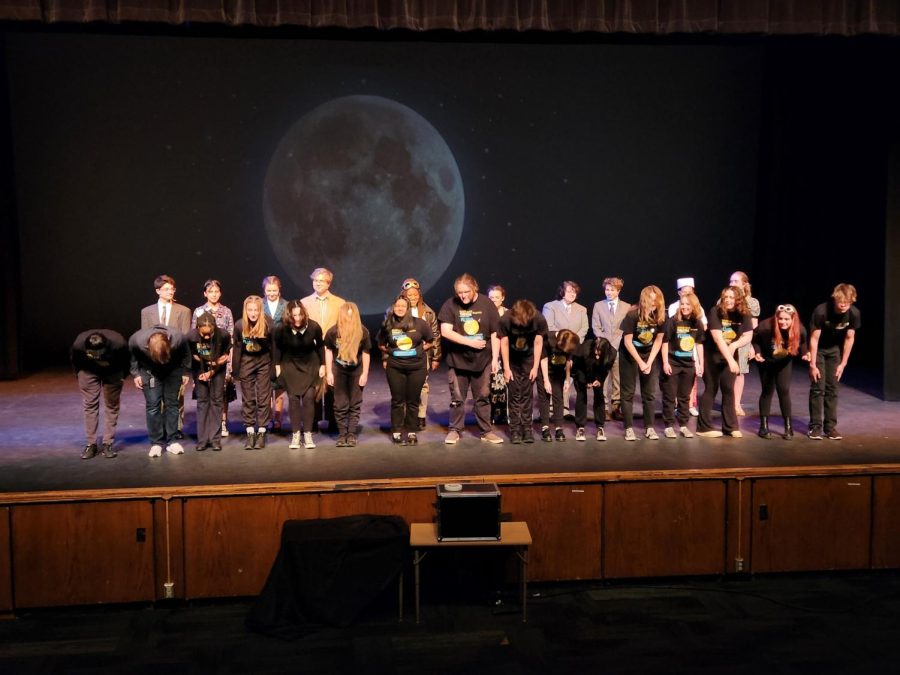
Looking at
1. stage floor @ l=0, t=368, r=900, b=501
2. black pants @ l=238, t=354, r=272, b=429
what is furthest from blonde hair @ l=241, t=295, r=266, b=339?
stage floor @ l=0, t=368, r=900, b=501

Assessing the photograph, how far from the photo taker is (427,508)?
599 centimetres

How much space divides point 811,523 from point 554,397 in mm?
2281

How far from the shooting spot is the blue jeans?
23.2 ft

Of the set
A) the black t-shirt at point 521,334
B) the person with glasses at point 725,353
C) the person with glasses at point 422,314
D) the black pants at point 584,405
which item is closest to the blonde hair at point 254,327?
the person with glasses at point 422,314

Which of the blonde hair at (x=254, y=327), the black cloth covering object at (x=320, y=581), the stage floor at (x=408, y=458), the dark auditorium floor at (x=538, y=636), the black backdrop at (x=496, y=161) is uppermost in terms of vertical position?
the black backdrop at (x=496, y=161)

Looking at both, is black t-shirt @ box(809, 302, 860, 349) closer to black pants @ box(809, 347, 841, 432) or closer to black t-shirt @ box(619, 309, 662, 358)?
black pants @ box(809, 347, 841, 432)

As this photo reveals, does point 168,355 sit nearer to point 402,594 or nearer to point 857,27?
point 402,594

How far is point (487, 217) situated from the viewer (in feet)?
40.1

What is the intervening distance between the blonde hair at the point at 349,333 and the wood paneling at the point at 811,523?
3195 mm

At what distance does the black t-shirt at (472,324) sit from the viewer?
7559 millimetres

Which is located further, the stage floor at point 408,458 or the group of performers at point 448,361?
the group of performers at point 448,361

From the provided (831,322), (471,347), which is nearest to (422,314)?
(471,347)

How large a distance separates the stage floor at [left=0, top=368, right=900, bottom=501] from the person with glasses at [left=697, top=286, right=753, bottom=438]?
249 mm

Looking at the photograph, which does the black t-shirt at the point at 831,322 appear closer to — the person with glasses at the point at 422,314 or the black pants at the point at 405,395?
the person with glasses at the point at 422,314
